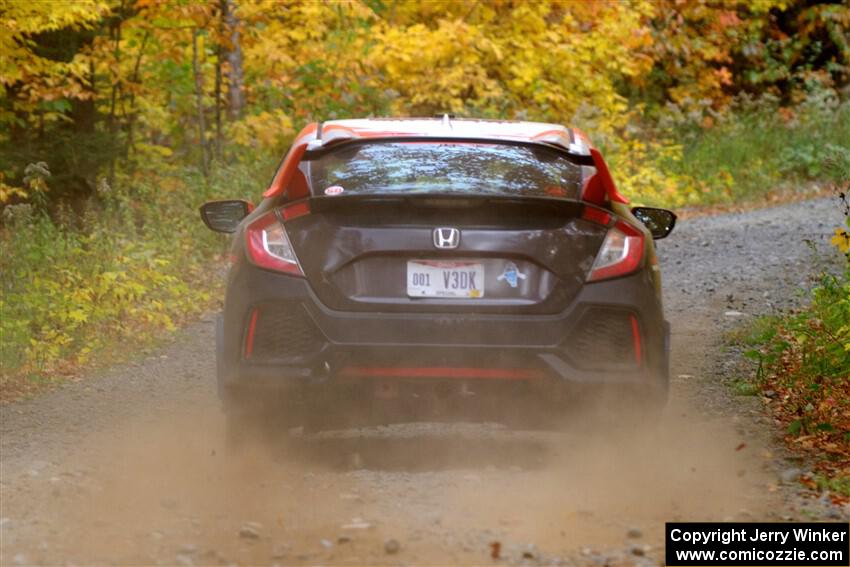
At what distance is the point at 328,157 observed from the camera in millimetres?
6273

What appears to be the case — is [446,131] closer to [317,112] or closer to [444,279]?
[444,279]

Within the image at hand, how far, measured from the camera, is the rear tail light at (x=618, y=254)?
6.02m

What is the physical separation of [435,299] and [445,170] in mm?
673

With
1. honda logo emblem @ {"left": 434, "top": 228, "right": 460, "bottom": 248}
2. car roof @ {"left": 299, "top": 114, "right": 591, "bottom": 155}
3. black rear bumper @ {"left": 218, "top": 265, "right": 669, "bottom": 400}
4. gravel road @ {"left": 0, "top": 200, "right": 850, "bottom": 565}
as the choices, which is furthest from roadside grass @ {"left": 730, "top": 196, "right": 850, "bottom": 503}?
honda logo emblem @ {"left": 434, "top": 228, "right": 460, "bottom": 248}

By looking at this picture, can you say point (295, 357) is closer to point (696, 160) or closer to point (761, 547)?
point (761, 547)

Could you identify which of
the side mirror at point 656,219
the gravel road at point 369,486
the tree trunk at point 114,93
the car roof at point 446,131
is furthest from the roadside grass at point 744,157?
the car roof at point 446,131

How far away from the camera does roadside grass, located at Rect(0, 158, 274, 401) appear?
10.2 metres

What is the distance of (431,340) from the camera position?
19.3ft

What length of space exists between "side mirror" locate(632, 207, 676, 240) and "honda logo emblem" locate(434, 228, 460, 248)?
1.66m

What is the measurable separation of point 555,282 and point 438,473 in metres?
1.09

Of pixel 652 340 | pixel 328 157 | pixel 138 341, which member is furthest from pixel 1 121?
pixel 652 340

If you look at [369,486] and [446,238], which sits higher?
[446,238]

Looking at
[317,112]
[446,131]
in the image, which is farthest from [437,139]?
[317,112]

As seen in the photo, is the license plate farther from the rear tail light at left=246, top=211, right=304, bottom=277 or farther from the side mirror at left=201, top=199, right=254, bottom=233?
the side mirror at left=201, top=199, right=254, bottom=233
